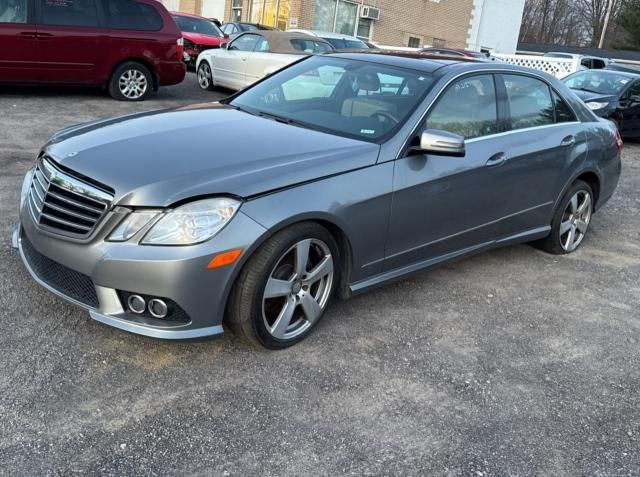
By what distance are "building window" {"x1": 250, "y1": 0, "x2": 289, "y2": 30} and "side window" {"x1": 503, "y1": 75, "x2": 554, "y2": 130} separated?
70.3 feet

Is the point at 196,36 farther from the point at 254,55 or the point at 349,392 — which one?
the point at 349,392

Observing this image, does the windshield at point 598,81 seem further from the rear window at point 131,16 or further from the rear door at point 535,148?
the rear window at point 131,16

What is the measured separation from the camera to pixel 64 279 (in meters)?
3.12

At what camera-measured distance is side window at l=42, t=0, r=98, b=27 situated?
938 cm

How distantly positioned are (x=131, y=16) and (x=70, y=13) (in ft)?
3.24

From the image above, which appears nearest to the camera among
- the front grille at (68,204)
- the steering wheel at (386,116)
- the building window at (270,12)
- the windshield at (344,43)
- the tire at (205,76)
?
the front grille at (68,204)

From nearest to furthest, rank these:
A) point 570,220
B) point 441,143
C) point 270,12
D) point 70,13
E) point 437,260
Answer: point 441,143, point 437,260, point 570,220, point 70,13, point 270,12

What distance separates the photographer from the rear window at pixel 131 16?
10016mm

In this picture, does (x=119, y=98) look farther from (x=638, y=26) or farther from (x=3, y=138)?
(x=638, y=26)

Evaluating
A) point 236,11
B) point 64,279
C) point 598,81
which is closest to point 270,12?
point 236,11

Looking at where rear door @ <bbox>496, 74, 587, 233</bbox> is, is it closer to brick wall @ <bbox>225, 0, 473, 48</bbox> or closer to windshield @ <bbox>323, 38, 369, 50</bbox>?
windshield @ <bbox>323, 38, 369, 50</bbox>

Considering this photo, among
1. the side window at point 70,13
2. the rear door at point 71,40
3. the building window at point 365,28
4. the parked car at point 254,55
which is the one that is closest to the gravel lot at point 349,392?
the rear door at point 71,40

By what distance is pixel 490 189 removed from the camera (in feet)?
14.0

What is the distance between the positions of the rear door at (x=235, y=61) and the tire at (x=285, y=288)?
928 cm
